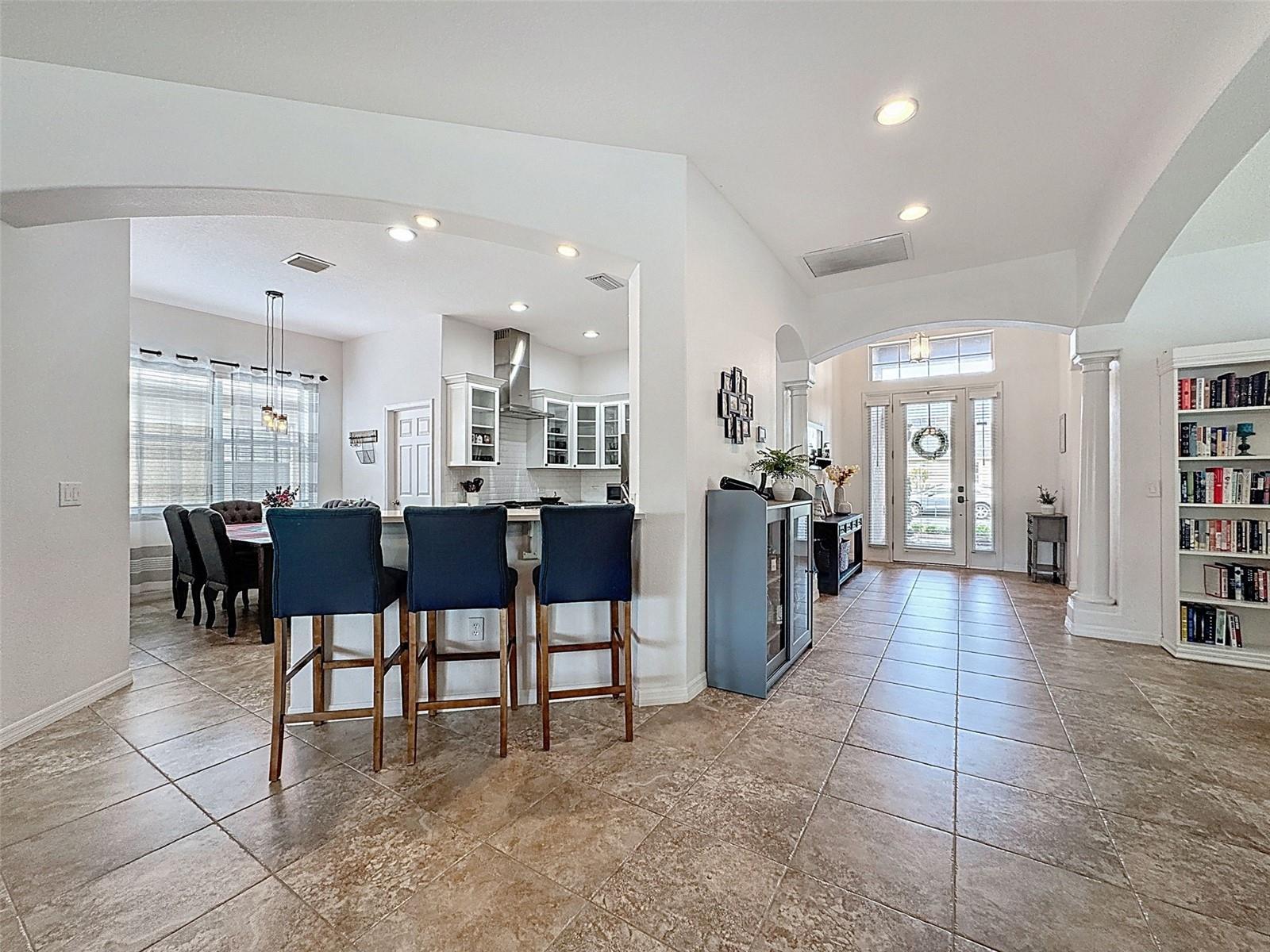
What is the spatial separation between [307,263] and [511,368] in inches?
92.1

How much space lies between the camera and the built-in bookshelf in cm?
346

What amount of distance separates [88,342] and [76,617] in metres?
1.43

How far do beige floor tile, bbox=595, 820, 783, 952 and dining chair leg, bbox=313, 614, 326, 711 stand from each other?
1.66 metres

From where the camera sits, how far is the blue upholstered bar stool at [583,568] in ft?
7.84

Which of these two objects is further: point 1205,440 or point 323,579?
point 1205,440

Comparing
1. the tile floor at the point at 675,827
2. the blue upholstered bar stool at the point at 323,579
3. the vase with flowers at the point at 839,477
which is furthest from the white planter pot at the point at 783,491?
the vase with flowers at the point at 839,477

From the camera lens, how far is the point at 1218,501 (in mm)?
3586

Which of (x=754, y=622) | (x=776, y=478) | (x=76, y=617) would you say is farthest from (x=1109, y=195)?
(x=76, y=617)

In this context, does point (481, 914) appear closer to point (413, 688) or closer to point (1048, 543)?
point (413, 688)

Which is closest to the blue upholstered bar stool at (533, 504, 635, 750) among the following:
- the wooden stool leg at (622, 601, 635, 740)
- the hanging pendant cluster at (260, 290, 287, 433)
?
the wooden stool leg at (622, 601, 635, 740)

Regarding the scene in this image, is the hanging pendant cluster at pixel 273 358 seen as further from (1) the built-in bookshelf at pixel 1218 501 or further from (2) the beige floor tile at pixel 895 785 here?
(1) the built-in bookshelf at pixel 1218 501

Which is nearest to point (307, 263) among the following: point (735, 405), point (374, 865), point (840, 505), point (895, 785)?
point (735, 405)

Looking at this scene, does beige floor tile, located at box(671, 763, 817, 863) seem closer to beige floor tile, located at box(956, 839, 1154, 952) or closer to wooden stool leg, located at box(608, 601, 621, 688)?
beige floor tile, located at box(956, 839, 1154, 952)

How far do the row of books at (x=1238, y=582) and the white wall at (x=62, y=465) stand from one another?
6.77 m
